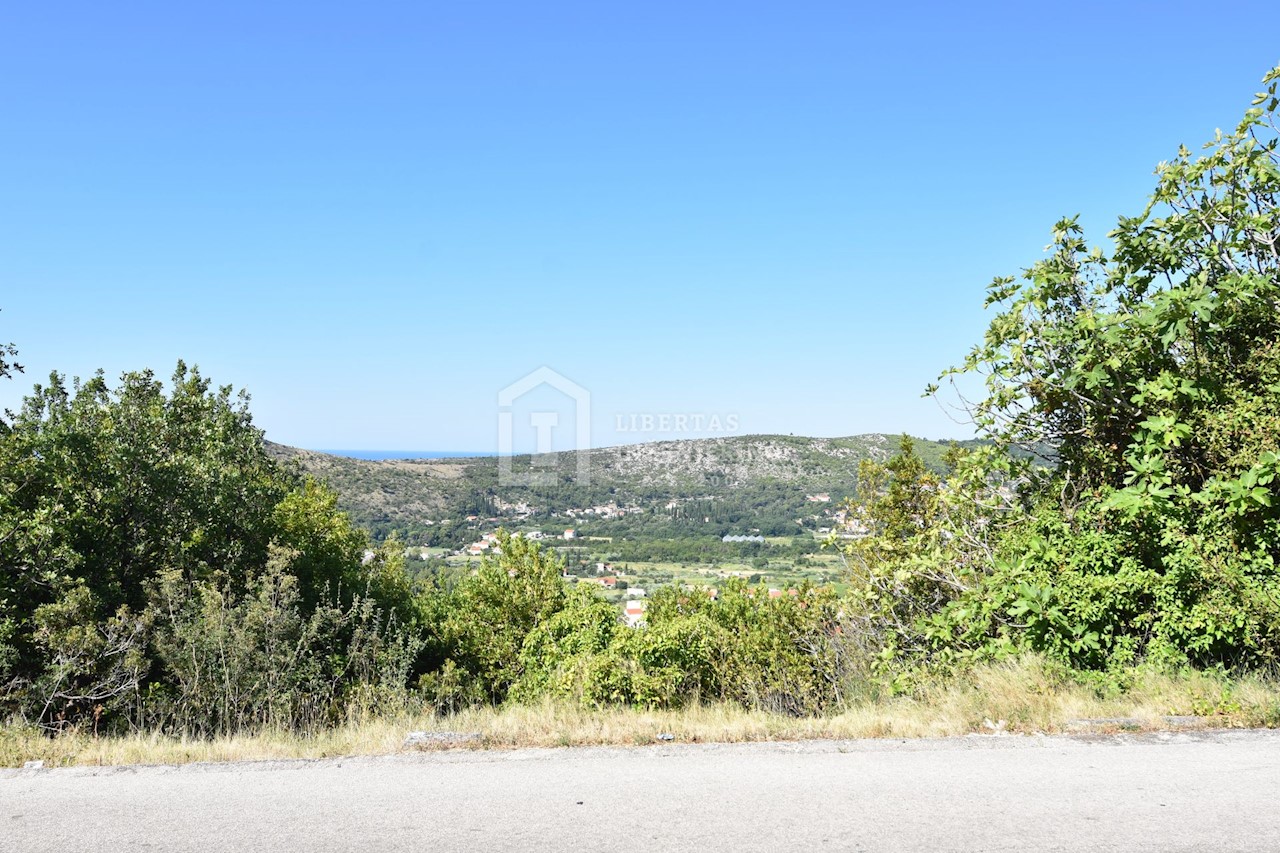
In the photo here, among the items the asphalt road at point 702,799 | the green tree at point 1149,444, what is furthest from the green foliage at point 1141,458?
the asphalt road at point 702,799

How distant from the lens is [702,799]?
4.18m

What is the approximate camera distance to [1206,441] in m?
6.75

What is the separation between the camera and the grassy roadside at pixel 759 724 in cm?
527

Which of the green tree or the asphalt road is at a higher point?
the green tree

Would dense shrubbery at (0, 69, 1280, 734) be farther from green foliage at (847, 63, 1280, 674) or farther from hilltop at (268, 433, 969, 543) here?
hilltop at (268, 433, 969, 543)

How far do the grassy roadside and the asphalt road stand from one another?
24 centimetres

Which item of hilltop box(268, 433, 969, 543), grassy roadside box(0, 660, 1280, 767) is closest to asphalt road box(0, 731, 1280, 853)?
grassy roadside box(0, 660, 1280, 767)

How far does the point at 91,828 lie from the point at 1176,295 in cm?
833

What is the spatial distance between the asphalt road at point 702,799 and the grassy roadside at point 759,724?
24cm

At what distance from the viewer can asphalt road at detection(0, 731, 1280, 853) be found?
3686 millimetres

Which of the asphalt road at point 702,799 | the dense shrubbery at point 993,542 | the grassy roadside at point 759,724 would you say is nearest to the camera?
the asphalt road at point 702,799

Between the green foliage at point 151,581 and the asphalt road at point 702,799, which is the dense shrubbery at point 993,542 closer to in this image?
the green foliage at point 151,581

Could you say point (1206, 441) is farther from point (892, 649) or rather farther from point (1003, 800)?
point (1003, 800)

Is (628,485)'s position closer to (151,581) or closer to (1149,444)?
(151,581)
